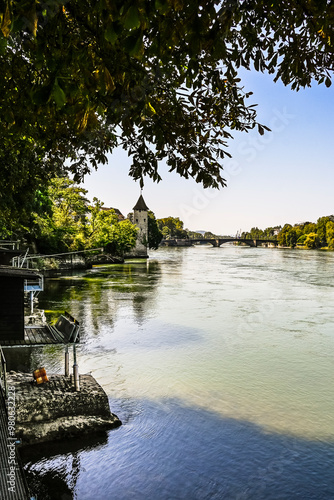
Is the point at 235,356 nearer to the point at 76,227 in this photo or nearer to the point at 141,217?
the point at 76,227

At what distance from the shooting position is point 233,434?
34.7 feet

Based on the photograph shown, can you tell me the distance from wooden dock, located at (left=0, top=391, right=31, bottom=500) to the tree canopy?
4.80 metres

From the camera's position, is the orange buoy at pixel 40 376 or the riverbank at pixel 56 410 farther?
the orange buoy at pixel 40 376

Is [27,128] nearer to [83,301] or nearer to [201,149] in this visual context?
[201,149]

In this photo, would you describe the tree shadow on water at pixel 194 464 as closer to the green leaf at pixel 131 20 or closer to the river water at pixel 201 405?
the river water at pixel 201 405

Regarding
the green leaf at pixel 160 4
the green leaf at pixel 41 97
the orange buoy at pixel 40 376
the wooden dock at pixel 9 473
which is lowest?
the wooden dock at pixel 9 473

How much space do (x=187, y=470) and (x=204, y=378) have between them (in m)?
5.51

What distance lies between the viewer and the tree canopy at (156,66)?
3.60 m

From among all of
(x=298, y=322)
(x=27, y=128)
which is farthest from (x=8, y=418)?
(x=298, y=322)

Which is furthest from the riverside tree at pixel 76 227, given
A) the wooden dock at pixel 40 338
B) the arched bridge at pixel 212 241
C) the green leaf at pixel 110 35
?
the arched bridge at pixel 212 241

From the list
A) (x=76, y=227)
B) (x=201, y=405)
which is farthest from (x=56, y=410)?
(x=76, y=227)

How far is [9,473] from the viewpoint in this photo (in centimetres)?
641

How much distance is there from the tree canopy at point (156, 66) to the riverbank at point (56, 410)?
211 inches

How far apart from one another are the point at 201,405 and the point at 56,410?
4526 mm
